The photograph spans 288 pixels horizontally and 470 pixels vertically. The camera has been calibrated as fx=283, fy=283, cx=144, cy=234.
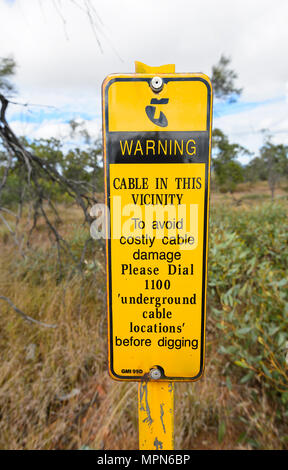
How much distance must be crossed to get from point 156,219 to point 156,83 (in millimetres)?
371

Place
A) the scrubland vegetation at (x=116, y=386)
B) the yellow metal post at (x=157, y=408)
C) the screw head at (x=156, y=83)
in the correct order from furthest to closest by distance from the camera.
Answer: the scrubland vegetation at (x=116, y=386), the yellow metal post at (x=157, y=408), the screw head at (x=156, y=83)

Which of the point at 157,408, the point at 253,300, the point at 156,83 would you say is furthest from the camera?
the point at 253,300

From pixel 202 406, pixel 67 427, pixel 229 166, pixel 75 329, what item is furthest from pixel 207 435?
pixel 229 166

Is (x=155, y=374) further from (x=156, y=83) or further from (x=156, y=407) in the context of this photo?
(x=156, y=83)

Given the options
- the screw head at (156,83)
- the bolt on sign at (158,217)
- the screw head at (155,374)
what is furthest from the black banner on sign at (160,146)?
the screw head at (155,374)

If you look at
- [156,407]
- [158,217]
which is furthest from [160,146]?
[156,407]

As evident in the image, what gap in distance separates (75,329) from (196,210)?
1.88 metres

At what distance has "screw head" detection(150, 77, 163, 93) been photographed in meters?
0.77

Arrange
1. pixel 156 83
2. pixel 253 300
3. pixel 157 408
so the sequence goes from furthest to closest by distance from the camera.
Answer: pixel 253 300 < pixel 157 408 < pixel 156 83

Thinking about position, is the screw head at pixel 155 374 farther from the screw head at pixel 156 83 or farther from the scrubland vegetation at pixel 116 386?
the scrubland vegetation at pixel 116 386

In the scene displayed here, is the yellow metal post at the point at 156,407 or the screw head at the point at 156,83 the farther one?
the yellow metal post at the point at 156,407

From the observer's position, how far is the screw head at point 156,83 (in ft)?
2.53

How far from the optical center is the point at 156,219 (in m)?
0.80

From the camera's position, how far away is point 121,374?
86 centimetres
